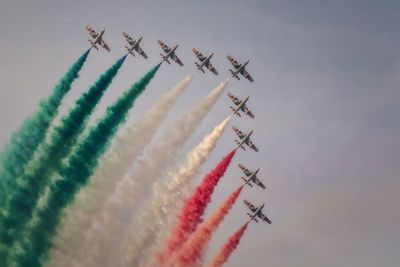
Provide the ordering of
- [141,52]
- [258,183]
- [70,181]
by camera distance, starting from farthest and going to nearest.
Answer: [258,183], [141,52], [70,181]

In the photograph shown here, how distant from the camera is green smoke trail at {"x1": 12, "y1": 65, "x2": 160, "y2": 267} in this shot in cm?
7691

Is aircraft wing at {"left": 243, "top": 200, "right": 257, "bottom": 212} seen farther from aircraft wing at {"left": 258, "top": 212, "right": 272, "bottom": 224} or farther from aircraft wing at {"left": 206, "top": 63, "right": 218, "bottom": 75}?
aircraft wing at {"left": 206, "top": 63, "right": 218, "bottom": 75}

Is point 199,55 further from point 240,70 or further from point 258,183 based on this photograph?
point 258,183

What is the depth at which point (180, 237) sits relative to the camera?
83.9 metres

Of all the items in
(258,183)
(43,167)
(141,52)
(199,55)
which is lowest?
(43,167)

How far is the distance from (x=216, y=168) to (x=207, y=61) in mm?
19876

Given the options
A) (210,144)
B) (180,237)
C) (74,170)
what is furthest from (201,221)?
(74,170)

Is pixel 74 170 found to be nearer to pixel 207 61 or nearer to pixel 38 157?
pixel 38 157

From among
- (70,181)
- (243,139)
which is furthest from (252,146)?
(70,181)

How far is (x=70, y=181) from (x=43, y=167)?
403 cm

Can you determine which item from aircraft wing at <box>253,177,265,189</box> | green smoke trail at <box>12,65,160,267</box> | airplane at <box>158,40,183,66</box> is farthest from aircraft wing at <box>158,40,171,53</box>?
aircraft wing at <box>253,177,265,189</box>

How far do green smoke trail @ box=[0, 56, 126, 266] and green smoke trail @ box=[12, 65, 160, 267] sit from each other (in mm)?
1378

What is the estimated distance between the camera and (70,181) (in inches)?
3123

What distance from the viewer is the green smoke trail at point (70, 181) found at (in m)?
76.9
